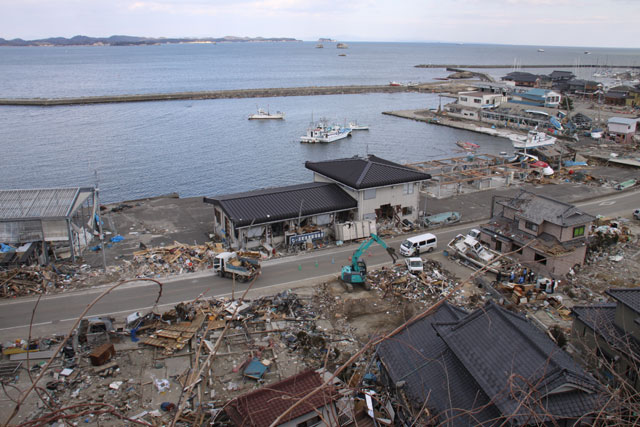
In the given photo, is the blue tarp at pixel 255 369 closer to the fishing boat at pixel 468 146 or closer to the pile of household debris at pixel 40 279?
the pile of household debris at pixel 40 279

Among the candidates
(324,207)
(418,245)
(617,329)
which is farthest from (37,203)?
(617,329)

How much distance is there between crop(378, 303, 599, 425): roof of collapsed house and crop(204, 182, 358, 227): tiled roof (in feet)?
39.5

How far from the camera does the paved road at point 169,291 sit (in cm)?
1644

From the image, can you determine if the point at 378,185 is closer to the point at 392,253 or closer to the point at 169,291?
the point at 392,253

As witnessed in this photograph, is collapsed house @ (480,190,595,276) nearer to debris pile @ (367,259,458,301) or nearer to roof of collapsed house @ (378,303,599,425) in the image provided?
debris pile @ (367,259,458,301)

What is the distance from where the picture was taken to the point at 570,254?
19812mm

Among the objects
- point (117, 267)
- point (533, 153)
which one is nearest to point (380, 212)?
point (117, 267)

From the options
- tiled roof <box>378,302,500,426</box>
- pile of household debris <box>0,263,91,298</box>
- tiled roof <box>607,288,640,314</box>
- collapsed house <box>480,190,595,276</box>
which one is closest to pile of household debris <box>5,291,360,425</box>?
tiled roof <box>378,302,500,426</box>

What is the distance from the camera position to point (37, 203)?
21688 mm

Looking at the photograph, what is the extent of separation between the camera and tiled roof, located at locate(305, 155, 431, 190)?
81.6ft

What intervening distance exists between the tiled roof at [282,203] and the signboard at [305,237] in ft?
3.22

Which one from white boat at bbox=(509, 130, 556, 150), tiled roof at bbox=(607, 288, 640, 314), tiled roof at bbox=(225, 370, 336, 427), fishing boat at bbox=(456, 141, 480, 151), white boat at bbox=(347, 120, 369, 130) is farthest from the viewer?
white boat at bbox=(347, 120, 369, 130)

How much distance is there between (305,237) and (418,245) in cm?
537

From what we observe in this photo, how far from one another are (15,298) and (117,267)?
3878 millimetres
